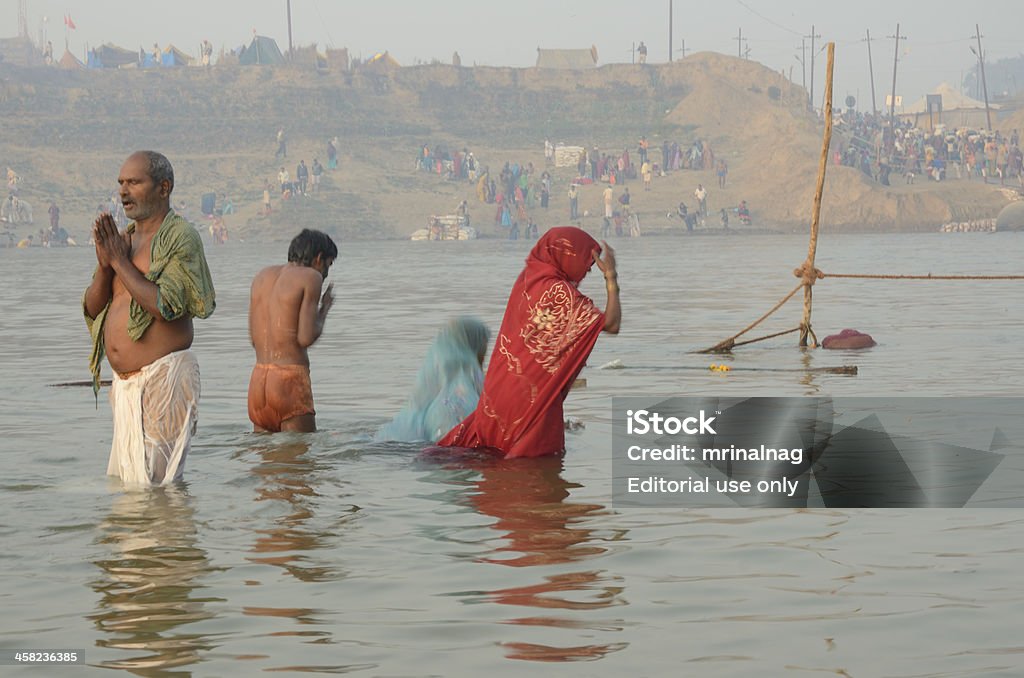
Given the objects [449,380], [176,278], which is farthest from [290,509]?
[449,380]

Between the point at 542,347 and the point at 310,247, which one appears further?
the point at 310,247

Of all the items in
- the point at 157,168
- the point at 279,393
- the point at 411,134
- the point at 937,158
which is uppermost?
the point at 411,134

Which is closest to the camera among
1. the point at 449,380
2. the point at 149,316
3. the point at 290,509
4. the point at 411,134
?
the point at 149,316

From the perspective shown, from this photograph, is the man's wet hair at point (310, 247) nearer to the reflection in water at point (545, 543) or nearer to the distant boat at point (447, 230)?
the reflection in water at point (545, 543)

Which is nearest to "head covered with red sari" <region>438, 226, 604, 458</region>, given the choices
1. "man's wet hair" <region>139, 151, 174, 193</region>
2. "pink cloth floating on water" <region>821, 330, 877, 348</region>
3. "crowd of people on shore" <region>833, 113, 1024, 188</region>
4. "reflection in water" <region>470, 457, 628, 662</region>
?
"reflection in water" <region>470, 457, 628, 662</region>

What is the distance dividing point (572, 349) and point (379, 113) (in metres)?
72.8

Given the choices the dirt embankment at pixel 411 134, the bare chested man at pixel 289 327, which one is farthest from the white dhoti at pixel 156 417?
the dirt embankment at pixel 411 134

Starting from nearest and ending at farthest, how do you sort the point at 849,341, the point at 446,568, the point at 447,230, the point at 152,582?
the point at 152,582
the point at 446,568
the point at 849,341
the point at 447,230

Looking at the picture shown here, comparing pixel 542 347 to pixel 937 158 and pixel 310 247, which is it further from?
pixel 937 158

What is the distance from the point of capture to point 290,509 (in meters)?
5.89

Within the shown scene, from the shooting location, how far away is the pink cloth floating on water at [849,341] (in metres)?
13.5

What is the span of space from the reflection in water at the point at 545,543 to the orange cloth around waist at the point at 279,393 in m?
1.05

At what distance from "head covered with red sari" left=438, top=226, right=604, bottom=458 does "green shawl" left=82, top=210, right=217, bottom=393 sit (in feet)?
5.13

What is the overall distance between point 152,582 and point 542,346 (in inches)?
95.9
